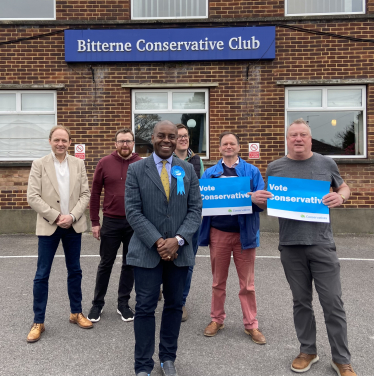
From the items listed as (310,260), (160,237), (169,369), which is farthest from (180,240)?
(310,260)

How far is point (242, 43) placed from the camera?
9.08 m

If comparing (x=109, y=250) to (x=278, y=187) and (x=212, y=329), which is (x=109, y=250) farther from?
(x=278, y=187)

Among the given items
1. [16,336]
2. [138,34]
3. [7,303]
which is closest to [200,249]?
[7,303]

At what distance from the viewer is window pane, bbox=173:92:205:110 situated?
9.45 metres

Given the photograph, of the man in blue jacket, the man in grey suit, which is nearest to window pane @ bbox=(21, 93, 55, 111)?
the man in blue jacket

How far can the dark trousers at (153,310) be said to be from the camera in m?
2.87

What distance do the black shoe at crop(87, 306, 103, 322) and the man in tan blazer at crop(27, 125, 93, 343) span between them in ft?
0.37

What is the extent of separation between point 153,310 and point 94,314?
1.51m

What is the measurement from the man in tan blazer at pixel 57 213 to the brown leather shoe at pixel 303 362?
1.99 m

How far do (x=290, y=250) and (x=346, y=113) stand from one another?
23.6ft

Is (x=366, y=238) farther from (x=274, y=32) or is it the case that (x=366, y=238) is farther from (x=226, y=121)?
(x=274, y=32)

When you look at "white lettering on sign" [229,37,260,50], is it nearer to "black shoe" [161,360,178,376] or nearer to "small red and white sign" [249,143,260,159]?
"small red and white sign" [249,143,260,159]

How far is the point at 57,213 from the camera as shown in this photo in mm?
3812

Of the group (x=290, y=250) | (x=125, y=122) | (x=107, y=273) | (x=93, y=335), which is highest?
(x=125, y=122)
